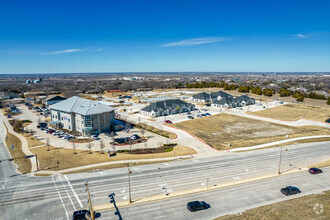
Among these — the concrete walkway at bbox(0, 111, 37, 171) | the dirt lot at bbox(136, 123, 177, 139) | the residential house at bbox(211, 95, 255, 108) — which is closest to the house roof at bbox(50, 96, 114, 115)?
the dirt lot at bbox(136, 123, 177, 139)

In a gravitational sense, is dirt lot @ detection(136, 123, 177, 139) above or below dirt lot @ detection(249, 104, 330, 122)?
below

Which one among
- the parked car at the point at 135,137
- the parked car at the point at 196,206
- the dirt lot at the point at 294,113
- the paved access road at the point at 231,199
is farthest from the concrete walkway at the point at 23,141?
the dirt lot at the point at 294,113

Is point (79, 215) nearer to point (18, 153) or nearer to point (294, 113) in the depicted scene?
point (18, 153)

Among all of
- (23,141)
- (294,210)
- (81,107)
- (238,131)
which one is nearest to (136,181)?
(294,210)

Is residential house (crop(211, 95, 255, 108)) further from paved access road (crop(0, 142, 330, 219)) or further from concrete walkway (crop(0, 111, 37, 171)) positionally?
concrete walkway (crop(0, 111, 37, 171))

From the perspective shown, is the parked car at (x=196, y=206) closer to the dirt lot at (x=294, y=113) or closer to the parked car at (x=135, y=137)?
the parked car at (x=135, y=137)

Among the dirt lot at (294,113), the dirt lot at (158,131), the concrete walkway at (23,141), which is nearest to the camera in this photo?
the concrete walkway at (23,141)
